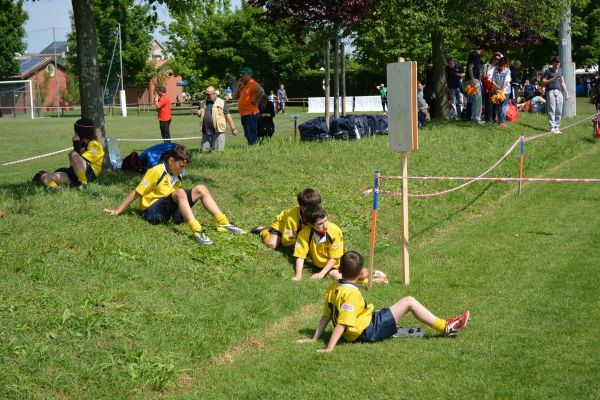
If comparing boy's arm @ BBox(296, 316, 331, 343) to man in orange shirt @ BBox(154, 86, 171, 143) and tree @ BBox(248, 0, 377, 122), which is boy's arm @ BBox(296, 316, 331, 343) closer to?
tree @ BBox(248, 0, 377, 122)

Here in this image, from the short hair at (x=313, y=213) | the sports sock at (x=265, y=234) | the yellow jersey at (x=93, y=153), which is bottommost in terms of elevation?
the sports sock at (x=265, y=234)

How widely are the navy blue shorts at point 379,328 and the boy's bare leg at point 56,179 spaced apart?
250 inches

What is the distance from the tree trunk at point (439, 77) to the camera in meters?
25.6

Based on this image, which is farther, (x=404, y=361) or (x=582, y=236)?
(x=582, y=236)

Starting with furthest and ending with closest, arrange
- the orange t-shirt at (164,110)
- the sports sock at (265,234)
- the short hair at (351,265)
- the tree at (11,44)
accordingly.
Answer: the tree at (11,44) < the orange t-shirt at (164,110) < the sports sock at (265,234) < the short hair at (351,265)

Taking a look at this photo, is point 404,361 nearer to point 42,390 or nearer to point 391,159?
point 42,390

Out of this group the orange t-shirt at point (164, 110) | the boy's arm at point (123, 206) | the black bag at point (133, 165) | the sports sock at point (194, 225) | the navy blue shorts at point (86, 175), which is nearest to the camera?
the sports sock at point (194, 225)

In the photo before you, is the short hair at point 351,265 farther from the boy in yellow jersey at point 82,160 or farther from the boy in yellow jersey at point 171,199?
the boy in yellow jersey at point 82,160

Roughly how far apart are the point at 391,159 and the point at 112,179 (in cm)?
641

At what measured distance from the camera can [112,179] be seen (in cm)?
1345

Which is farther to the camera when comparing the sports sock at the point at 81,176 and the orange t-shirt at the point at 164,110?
the orange t-shirt at the point at 164,110

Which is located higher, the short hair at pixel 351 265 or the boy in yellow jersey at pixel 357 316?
the short hair at pixel 351 265

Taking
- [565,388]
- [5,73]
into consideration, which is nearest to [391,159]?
[565,388]

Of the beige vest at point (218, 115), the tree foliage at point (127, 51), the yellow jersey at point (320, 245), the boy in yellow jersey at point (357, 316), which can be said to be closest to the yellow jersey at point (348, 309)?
the boy in yellow jersey at point (357, 316)
